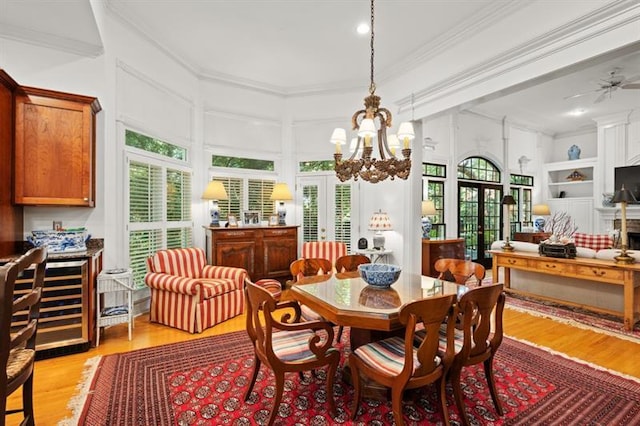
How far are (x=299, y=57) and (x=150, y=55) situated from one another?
80.0 inches

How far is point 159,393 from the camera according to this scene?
241cm

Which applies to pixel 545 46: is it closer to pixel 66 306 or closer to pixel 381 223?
pixel 381 223

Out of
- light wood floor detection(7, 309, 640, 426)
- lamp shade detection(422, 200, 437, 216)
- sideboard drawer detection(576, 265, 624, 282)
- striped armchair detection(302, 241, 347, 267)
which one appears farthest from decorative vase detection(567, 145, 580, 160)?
striped armchair detection(302, 241, 347, 267)

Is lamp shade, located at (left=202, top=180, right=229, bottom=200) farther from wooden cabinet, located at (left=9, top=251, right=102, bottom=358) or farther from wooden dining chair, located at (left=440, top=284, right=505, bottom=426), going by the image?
wooden dining chair, located at (left=440, top=284, right=505, bottom=426)

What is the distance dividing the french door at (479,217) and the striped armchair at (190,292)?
537 centimetres

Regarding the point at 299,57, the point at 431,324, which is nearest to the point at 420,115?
the point at 299,57

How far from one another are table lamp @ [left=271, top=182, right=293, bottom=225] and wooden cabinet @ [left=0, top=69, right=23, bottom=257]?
326 cm

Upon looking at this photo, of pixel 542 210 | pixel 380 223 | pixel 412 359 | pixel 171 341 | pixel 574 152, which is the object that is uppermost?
pixel 574 152

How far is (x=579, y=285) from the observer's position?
451cm

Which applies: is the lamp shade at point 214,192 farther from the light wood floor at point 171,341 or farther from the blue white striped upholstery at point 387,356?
the blue white striped upholstery at point 387,356

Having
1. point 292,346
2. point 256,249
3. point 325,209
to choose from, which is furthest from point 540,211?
point 292,346

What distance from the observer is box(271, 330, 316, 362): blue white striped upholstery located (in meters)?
2.12

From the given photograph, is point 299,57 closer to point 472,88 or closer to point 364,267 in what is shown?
point 472,88

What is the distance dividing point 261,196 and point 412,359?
451 centimetres
